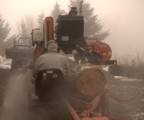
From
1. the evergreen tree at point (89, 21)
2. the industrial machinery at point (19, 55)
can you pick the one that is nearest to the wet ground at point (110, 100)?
the industrial machinery at point (19, 55)

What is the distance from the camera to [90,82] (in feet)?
28.3

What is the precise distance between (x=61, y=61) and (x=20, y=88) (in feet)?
16.8

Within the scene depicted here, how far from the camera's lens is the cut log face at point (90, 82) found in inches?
338

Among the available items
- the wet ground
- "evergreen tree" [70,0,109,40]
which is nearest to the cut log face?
the wet ground

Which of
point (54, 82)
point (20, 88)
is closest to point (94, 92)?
point (54, 82)

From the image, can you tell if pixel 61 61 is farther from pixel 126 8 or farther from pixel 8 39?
pixel 126 8

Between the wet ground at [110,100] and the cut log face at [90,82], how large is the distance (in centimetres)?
87

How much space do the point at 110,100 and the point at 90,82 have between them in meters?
3.37

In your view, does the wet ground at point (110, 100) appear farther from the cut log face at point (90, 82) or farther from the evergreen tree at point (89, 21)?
the evergreen tree at point (89, 21)

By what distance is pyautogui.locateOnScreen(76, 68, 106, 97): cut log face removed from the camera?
859 cm

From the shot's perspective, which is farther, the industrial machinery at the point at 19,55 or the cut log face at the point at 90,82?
the industrial machinery at the point at 19,55

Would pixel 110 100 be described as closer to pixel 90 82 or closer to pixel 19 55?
pixel 90 82

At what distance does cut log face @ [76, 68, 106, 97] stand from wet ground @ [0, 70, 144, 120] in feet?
2.87

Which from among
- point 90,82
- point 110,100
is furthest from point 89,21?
point 90,82
